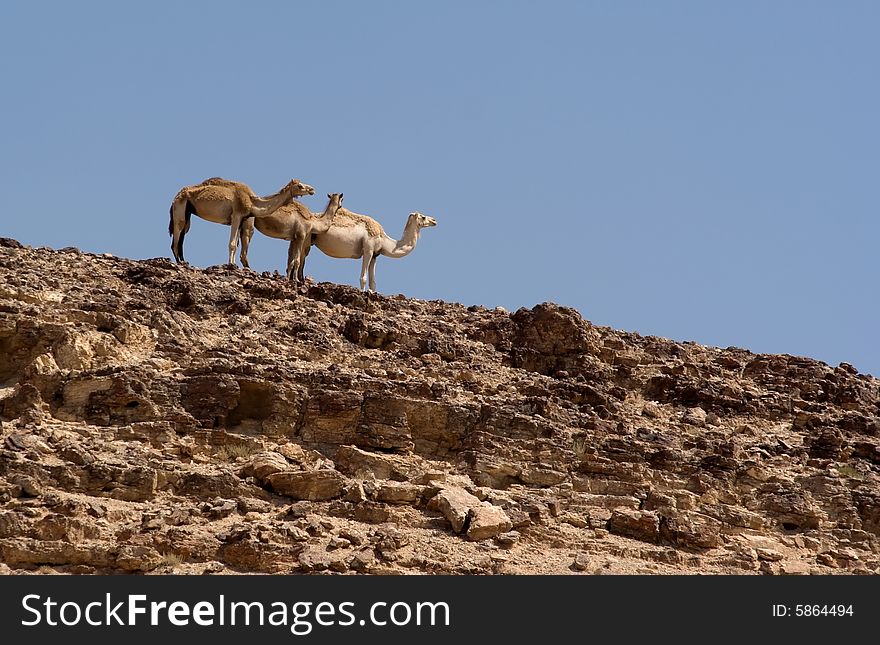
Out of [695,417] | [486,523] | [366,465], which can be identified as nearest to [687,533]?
[486,523]

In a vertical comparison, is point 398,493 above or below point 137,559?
above

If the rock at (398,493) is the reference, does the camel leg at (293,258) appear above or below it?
above

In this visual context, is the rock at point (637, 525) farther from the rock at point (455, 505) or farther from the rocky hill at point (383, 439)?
the rock at point (455, 505)

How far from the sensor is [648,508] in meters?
27.3

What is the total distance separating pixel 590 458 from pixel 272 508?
18.1 ft

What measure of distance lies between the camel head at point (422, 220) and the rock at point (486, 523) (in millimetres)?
17515

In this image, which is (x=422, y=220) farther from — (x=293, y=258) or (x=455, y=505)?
(x=455, y=505)

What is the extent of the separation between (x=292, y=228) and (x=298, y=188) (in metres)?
1.15

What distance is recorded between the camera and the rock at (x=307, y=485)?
25.9 metres

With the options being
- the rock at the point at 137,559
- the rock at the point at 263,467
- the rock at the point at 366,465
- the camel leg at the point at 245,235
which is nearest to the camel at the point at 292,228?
the camel leg at the point at 245,235

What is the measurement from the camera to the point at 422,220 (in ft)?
141

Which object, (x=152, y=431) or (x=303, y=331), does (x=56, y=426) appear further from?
(x=303, y=331)

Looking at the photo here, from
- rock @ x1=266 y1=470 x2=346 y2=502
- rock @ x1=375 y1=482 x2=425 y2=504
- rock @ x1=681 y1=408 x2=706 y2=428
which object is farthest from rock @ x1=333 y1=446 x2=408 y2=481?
rock @ x1=681 y1=408 x2=706 y2=428
